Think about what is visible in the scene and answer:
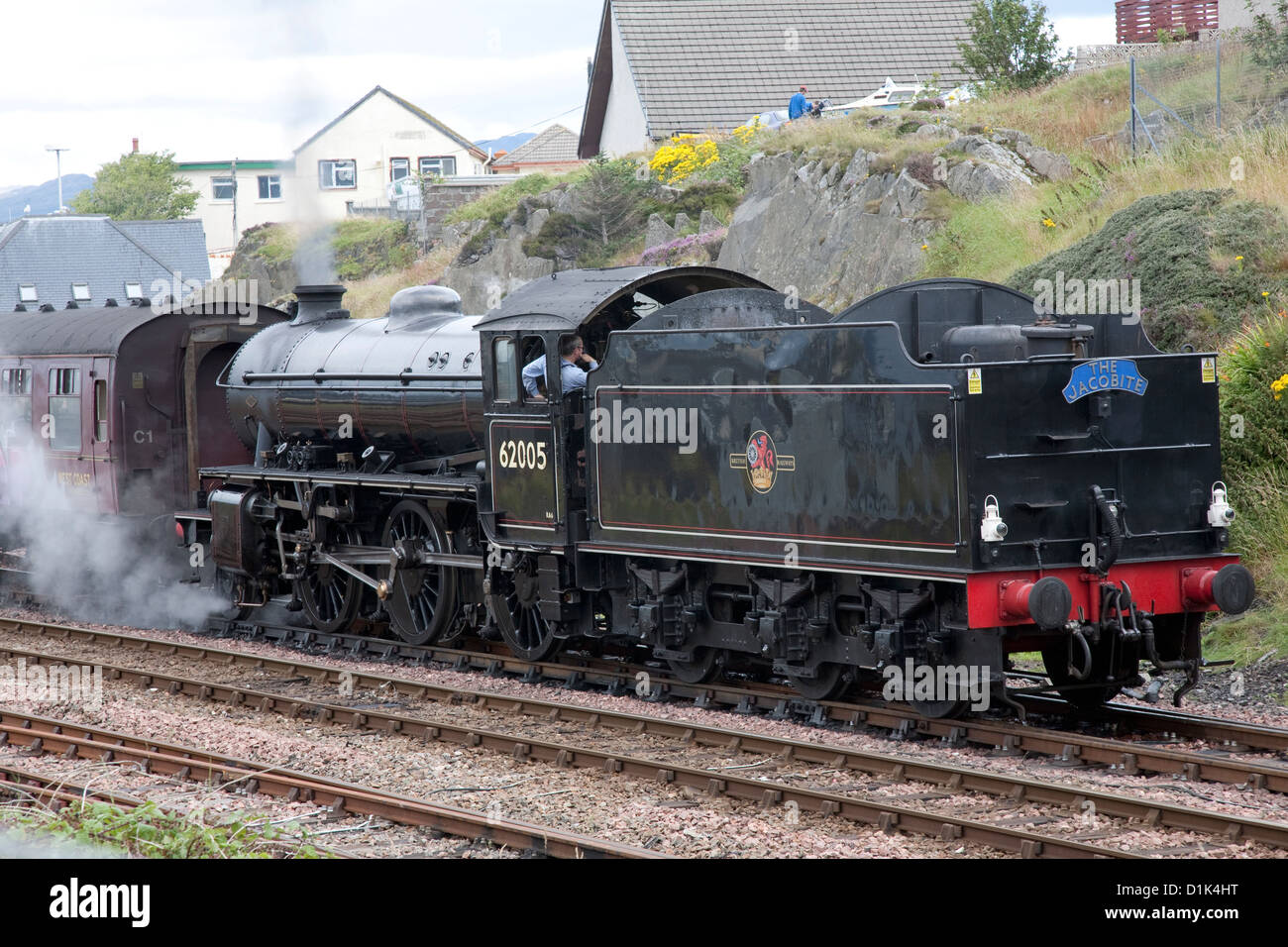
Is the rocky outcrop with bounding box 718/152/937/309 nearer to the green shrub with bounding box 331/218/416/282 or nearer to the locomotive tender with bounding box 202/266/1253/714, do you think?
the locomotive tender with bounding box 202/266/1253/714

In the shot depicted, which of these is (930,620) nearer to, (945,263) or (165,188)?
(945,263)

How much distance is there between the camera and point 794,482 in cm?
942

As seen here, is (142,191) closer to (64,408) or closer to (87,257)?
(87,257)

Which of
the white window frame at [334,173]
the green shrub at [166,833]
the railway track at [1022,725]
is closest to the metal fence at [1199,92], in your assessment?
the railway track at [1022,725]

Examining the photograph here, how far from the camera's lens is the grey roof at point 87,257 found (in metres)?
50.9

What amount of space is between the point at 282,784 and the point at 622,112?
33.8 meters

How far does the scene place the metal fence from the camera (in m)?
18.4

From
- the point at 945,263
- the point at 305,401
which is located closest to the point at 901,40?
the point at 945,263

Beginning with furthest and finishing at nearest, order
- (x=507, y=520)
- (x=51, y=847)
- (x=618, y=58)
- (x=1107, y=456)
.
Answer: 1. (x=618, y=58)
2. (x=507, y=520)
3. (x=1107, y=456)
4. (x=51, y=847)

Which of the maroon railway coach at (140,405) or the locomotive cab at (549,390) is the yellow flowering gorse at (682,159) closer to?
the maroon railway coach at (140,405)

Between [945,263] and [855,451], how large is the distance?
9813 millimetres

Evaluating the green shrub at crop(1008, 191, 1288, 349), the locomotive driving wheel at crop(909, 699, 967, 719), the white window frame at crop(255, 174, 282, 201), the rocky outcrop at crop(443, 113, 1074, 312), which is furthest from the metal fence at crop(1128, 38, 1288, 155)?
the white window frame at crop(255, 174, 282, 201)

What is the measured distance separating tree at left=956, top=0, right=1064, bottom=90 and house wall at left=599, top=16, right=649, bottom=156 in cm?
1161

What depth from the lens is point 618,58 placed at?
3925 cm
